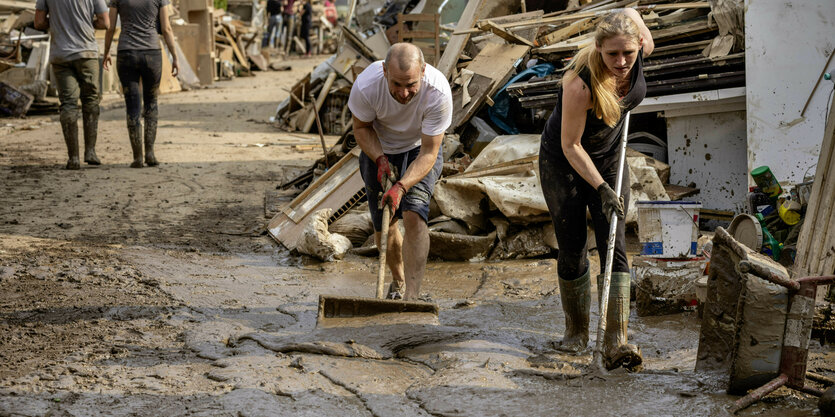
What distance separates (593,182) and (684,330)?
4.53 feet

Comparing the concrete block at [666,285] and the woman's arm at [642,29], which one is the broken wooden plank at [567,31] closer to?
the concrete block at [666,285]

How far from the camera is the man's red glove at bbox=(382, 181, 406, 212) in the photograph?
4910 millimetres

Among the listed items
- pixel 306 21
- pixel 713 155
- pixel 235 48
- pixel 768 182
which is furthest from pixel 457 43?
pixel 306 21

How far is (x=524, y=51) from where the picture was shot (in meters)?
8.38

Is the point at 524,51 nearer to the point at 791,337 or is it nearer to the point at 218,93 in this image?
the point at 791,337

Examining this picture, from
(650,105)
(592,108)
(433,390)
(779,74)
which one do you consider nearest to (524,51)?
(650,105)

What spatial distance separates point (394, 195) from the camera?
4910 millimetres

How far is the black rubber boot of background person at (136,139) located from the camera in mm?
9578

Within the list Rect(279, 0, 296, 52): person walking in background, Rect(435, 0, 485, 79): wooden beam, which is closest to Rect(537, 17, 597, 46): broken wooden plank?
Rect(435, 0, 485, 79): wooden beam

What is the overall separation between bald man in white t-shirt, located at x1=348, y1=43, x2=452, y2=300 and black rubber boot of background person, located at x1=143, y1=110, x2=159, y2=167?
5000 mm

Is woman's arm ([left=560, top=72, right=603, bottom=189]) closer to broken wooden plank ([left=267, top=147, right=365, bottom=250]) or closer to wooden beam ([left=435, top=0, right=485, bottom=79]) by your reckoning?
broken wooden plank ([left=267, top=147, right=365, bottom=250])

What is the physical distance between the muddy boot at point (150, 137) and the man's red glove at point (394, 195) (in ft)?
17.9

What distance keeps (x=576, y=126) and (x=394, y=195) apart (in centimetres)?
124

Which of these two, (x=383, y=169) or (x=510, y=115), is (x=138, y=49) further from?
(x=383, y=169)
